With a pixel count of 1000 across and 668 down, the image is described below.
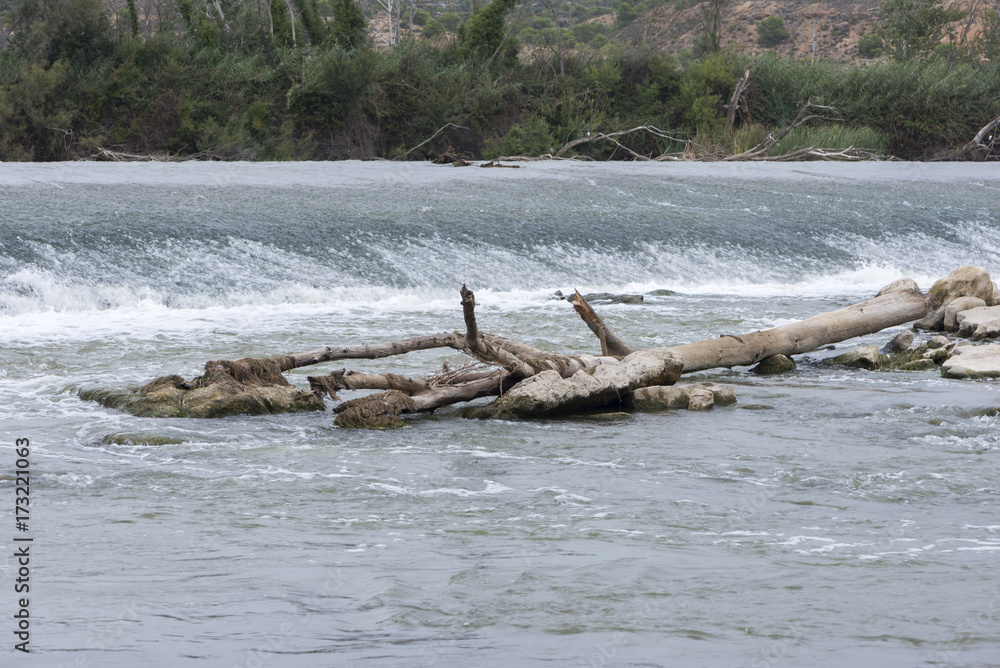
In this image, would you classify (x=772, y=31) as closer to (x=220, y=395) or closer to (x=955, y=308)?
(x=955, y=308)

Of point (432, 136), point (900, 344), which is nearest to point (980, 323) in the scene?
point (900, 344)

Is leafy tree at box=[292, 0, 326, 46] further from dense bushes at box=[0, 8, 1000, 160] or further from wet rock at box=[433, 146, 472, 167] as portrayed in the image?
wet rock at box=[433, 146, 472, 167]

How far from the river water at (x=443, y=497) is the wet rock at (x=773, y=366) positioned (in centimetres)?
21

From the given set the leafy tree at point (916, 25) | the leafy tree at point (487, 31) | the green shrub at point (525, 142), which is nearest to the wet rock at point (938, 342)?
the green shrub at point (525, 142)

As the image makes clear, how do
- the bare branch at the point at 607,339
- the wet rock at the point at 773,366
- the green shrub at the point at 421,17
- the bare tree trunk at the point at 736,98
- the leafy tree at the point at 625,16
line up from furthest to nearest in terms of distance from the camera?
the leafy tree at the point at 625,16, the green shrub at the point at 421,17, the bare tree trunk at the point at 736,98, the wet rock at the point at 773,366, the bare branch at the point at 607,339

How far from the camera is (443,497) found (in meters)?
5.02

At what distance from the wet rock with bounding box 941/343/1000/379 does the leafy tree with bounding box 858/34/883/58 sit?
60505 millimetres

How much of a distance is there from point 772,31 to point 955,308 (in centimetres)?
6483

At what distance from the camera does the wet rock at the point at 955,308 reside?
33.6 feet

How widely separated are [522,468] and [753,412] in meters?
2.19

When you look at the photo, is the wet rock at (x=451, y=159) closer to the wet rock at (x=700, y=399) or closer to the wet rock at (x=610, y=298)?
the wet rock at (x=610, y=298)

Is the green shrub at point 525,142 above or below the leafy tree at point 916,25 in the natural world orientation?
below

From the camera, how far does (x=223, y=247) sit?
13.3 meters

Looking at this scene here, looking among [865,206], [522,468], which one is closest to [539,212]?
[865,206]
